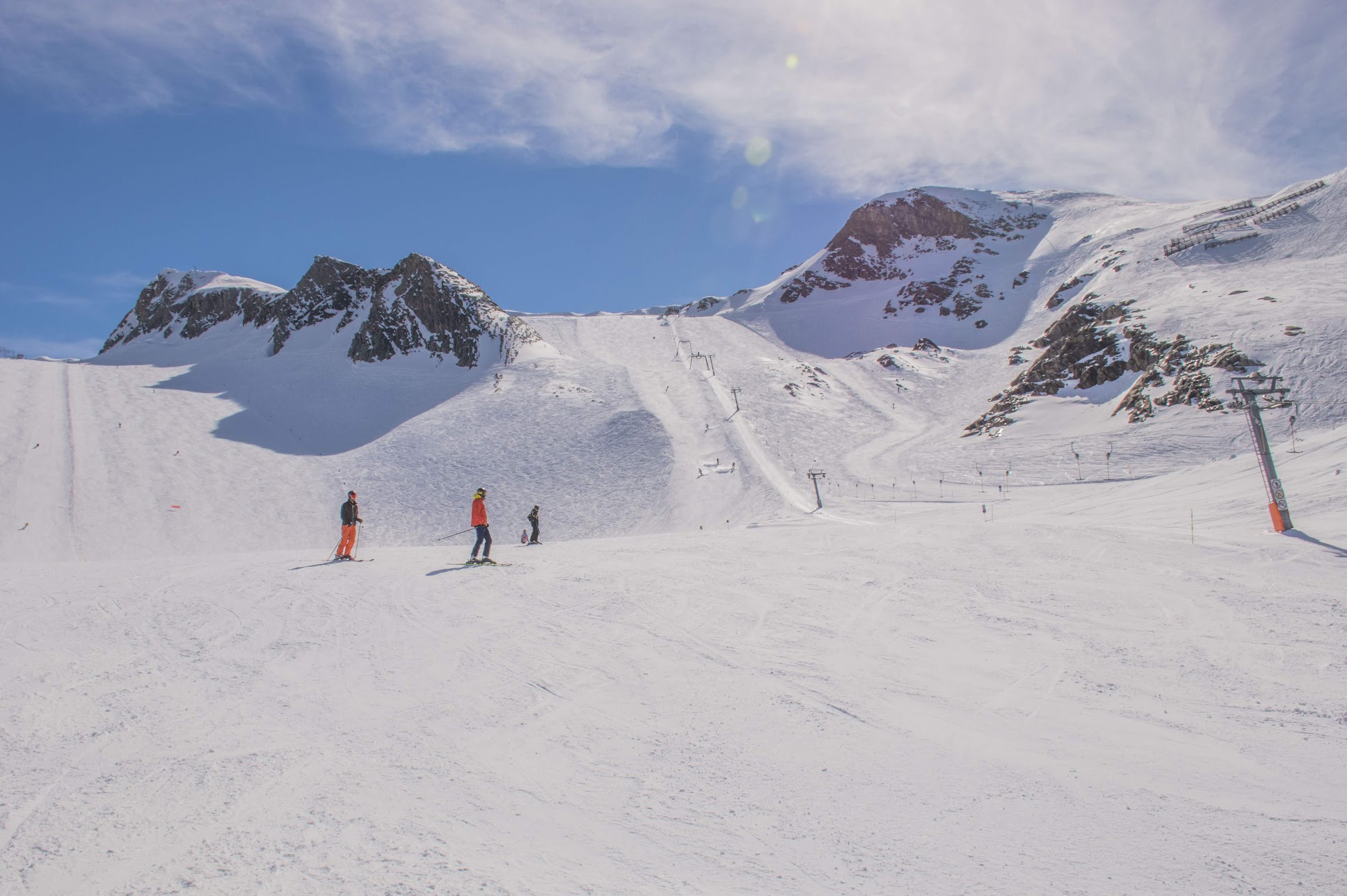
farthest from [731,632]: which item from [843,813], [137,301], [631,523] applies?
[137,301]

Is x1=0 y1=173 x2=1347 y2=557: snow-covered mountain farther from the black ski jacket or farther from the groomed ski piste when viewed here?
the black ski jacket

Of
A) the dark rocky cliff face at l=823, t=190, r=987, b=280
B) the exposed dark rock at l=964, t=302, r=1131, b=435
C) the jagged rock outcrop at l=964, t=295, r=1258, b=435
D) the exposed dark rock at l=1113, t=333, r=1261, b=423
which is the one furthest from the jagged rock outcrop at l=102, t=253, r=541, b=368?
the dark rocky cliff face at l=823, t=190, r=987, b=280

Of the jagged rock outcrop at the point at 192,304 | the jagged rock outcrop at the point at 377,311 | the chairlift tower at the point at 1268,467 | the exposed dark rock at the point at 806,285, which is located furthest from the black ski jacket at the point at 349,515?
the exposed dark rock at the point at 806,285

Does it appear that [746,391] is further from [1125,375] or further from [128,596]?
[128,596]

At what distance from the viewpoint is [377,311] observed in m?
58.9

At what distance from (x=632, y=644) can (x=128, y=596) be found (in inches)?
296

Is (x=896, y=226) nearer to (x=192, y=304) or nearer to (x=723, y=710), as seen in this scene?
(x=192, y=304)

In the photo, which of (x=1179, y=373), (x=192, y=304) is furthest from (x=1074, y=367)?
(x=192, y=304)

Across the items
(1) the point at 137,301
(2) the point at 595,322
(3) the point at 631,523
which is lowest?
(3) the point at 631,523

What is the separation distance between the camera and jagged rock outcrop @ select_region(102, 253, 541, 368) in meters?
56.4

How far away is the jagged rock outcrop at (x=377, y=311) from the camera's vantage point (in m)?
56.4

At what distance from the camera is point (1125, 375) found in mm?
37406

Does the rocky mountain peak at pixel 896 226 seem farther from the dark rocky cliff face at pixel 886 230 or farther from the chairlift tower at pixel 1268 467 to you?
the chairlift tower at pixel 1268 467

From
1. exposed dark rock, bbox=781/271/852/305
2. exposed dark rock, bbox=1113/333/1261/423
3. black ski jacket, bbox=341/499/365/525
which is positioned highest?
exposed dark rock, bbox=781/271/852/305
